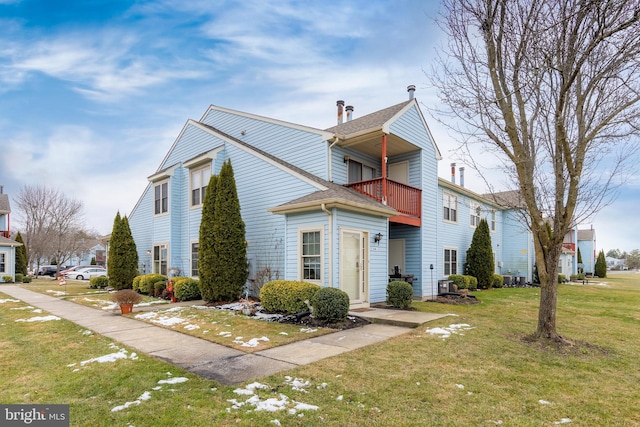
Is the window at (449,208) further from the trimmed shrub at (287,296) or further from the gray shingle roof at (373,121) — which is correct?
the trimmed shrub at (287,296)

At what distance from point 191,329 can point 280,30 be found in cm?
864

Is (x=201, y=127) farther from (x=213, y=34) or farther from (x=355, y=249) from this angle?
(x=355, y=249)

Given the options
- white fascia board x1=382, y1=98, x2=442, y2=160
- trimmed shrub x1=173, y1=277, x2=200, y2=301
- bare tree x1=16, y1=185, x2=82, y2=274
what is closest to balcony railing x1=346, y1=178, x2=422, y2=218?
white fascia board x1=382, y1=98, x2=442, y2=160

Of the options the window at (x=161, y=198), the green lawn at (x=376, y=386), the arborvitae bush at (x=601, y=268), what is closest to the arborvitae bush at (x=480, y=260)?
the green lawn at (x=376, y=386)

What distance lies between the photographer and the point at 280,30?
10.7 m

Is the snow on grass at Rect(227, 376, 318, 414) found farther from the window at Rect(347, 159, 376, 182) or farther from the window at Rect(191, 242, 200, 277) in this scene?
the window at Rect(191, 242, 200, 277)

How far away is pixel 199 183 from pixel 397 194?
831cm

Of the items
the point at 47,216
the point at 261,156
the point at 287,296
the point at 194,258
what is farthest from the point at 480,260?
the point at 47,216

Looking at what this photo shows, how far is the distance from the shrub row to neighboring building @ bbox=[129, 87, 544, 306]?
0.84 metres

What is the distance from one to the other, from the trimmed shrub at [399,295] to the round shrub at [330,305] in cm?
256

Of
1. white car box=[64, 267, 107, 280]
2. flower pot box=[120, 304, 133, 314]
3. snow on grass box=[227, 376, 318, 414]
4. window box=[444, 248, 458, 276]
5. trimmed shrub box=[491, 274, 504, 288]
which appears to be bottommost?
white car box=[64, 267, 107, 280]

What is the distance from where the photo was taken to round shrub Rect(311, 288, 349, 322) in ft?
27.7

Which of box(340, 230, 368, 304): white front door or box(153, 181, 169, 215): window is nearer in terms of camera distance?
box(340, 230, 368, 304): white front door

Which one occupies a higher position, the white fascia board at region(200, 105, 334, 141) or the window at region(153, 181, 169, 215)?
the white fascia board at region(200, 105, 334, 141)
